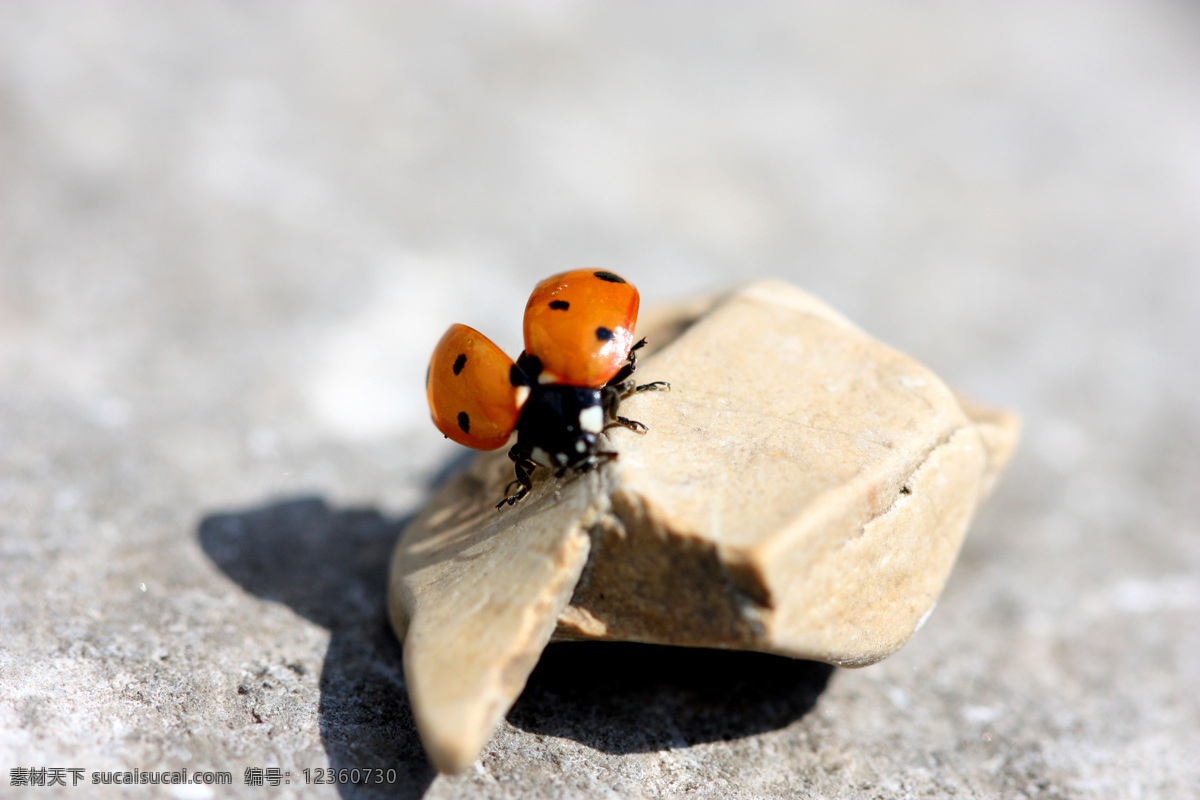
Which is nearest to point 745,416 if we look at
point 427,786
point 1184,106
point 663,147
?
point 427,786

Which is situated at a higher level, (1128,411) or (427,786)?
(1128,411)

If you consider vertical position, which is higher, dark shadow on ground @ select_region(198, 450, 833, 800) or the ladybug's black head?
the ladybug's black head

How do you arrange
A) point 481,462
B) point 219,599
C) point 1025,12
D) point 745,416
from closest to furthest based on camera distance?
1. point 745,416
2. point 219,599
3. point 481,462
4. point 1025,12

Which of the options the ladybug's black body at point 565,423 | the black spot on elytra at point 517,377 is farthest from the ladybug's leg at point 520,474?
the black spot on elytra at point 517,377

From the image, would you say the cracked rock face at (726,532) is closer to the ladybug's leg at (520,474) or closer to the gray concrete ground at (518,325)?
the ladybug's leg at (520,474)

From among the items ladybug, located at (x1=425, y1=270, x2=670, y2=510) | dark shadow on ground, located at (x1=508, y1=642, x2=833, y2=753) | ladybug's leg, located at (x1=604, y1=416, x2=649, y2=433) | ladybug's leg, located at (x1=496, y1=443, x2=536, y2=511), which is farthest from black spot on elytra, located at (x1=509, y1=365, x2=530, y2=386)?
Answer: dark shadow on ground, located at (x1=508, y1=642, x2=833, y2=753)

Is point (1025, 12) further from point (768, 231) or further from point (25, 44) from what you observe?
point (25, 44)

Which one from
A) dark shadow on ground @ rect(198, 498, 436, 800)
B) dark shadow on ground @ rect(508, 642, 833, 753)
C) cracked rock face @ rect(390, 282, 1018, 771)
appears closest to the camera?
cracked rock face @ rect(390, 282, 1018, 771)

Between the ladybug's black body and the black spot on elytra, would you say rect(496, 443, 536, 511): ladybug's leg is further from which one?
the black spot on elytra
